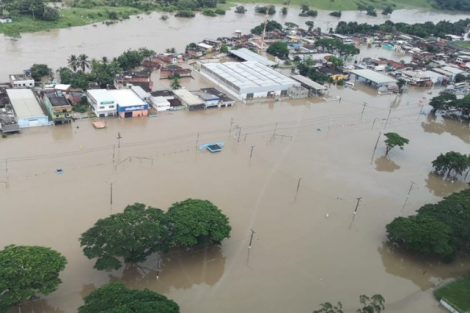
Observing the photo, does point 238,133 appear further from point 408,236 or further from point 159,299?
point 159,299

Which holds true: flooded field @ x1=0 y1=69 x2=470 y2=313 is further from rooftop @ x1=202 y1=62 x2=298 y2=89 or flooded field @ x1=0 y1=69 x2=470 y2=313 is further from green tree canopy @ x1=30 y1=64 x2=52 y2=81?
green tree canopy @ x1=30 y1=64 x2=52 y2=81

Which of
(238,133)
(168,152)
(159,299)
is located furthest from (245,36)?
(159,299)

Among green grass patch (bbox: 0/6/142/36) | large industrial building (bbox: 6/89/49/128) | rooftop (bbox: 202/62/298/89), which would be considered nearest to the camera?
large industrial building (bbox: 6/89/49/128)

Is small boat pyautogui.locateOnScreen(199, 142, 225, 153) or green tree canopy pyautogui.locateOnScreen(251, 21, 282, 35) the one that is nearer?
small boat pyautogui.locateOnScreen(199, 142, 225, 153)

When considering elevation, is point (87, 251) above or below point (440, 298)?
above

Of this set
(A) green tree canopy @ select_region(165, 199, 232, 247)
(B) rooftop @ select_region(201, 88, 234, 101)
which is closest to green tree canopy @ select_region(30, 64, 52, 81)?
(B) rooftop @ select_region(201, 88, 234, 101)

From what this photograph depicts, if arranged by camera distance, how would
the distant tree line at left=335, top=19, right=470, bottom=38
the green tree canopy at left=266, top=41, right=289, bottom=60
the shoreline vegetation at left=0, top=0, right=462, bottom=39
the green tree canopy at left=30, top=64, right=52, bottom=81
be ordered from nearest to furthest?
the green tree canopy at left=30, top=64, right=52, bottom=81 < the green tree canopy at left=266, top=41, right=289, bottom=60 < the shoreline vegetation at left=0, top=0, right=462, bottom=39 < the distant tree line at left=335, top=19, right=470, bottom=38

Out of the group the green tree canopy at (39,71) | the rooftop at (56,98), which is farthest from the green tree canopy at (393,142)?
the green tree canopy at (39,71)
